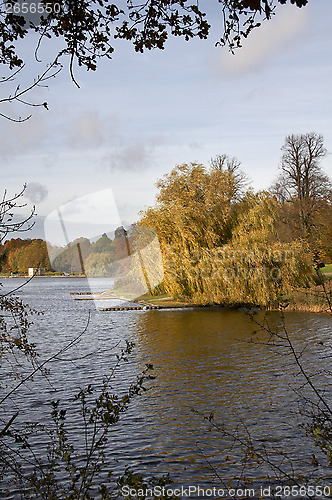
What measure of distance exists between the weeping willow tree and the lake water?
465 cm

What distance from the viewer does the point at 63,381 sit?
10.9m

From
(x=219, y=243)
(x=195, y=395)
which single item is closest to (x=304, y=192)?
(x=219, y=243)

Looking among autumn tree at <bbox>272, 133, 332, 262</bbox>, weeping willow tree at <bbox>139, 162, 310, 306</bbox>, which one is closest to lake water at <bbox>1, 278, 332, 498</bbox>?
weeping willow tree at <bbox>139, 162, 310, 306</bbox>

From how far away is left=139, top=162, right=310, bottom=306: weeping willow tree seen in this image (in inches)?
896

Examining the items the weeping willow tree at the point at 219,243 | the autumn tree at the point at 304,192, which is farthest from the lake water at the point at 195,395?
the autumn tree at the point at 304,192

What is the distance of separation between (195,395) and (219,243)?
1667cm

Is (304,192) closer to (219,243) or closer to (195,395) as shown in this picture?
(219,243)

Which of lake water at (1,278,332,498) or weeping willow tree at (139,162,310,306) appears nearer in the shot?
lake water at (1,278,332,498)

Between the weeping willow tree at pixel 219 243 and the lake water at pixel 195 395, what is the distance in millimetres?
4653

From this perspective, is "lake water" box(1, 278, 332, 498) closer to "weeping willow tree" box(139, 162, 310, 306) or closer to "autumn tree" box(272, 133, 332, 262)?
"weeping willow tree" box(139, 162, 310, 306)

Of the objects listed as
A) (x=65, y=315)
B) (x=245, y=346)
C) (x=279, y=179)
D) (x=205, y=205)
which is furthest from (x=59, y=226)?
(x=245, y=346)

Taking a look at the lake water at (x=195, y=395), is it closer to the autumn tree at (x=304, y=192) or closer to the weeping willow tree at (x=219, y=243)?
the weeping willow tree at (x=219, y=243)

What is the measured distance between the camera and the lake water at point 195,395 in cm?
664

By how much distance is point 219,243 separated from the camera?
84.2 feet
